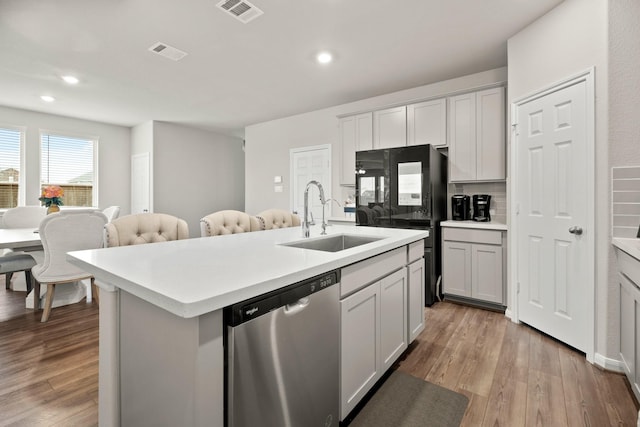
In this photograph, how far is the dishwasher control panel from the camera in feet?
2.85

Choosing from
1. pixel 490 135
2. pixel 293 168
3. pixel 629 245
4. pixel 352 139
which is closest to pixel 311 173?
pixel 293 168

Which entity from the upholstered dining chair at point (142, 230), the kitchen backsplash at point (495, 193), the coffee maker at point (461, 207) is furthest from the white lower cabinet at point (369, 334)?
the kitchen backsplash at point (495, 193)

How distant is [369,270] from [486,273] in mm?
2208

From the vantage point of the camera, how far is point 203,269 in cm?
110

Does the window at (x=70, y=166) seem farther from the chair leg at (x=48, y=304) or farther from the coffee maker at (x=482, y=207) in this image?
the coffee maker at (x=482, y=207)

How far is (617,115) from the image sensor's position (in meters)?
2.00

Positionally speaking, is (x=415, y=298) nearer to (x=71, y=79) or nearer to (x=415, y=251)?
(x=415, y=251)

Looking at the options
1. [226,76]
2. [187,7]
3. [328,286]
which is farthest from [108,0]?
[328,286]

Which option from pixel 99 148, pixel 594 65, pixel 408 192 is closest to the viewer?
pixel 594 65

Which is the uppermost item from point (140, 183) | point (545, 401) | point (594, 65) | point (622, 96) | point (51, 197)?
point (594, 65)

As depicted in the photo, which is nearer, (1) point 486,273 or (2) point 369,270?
(2) point 369,270

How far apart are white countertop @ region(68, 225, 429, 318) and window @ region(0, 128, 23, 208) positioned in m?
5.55

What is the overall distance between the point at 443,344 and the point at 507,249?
1.27 meters

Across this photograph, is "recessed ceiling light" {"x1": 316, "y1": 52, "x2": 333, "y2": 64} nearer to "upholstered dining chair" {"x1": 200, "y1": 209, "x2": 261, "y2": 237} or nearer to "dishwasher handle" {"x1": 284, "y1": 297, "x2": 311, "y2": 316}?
"upholstered dining chair" {"x1": 200, "y1": 209, "x2": 261, "y2": 237}
